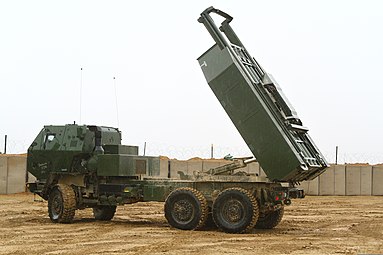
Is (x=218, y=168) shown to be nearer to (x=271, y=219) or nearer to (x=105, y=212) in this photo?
(x=271, y=219)

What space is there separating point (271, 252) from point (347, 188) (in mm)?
21573

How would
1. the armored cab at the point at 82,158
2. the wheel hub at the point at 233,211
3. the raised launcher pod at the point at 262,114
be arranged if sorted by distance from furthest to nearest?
the armored cab at the point at 82,158 → the wheel hub at the point at 233,211 → the raised launcher pod at the point at 262,114

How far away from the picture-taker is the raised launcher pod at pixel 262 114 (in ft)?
45.9

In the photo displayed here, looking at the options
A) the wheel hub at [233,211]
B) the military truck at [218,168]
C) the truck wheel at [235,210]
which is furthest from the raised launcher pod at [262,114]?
the wheel hub at [233,211]

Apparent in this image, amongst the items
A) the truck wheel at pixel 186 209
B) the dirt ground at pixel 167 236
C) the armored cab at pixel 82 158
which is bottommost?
the dirt ground at pixel 167 236

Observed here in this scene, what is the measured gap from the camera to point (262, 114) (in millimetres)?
14125

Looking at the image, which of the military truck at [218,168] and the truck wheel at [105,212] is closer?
the military truck at [218,168]

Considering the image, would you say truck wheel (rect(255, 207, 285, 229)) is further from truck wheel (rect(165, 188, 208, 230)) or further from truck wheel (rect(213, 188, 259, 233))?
truck wheel (rect(165, 188, 208, 230))

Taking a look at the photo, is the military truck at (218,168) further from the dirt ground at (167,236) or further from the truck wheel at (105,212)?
the truck wheel at (105,212)

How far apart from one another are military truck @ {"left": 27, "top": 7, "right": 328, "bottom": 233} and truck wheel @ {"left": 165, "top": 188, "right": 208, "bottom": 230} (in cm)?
2

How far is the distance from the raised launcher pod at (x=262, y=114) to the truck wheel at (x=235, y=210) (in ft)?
2.30

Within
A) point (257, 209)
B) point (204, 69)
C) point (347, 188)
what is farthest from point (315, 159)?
point (347, 188)

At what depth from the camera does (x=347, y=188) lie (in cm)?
3228

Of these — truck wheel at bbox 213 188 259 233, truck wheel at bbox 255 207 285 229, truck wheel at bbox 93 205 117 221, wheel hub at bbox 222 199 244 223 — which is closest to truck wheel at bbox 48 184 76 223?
truck wheel at bbox 93 205 117 221
